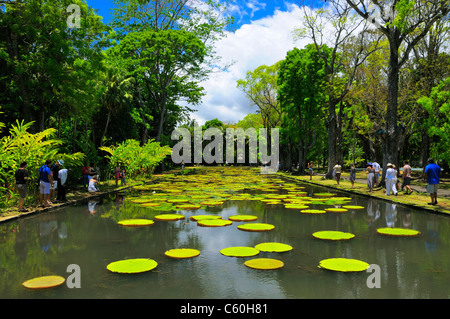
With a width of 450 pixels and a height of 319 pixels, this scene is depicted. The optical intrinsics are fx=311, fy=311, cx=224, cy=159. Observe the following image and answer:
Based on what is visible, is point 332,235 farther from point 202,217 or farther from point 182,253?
point 202,217

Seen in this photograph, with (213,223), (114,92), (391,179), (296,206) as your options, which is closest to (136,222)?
(213,223)

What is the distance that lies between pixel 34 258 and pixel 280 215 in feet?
23.0

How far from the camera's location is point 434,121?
61.2 feet

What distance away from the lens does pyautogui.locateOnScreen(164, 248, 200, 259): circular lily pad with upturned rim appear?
5.71 m

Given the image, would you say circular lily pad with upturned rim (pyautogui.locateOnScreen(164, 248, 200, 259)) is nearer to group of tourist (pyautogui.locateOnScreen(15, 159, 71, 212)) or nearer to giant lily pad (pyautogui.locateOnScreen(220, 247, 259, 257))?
giant lily pad (pyautogui.locateOnScreen(220, 247, 259, 257))

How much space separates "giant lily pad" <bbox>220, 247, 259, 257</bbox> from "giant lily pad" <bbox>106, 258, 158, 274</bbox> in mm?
1390

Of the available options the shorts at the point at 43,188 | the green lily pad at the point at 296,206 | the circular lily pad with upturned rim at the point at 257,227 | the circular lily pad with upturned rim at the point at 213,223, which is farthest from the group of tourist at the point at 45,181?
the green lily pad at the point at 296,206

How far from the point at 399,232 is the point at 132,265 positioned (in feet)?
20.7

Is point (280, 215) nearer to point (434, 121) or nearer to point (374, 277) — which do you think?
point (374, 277)

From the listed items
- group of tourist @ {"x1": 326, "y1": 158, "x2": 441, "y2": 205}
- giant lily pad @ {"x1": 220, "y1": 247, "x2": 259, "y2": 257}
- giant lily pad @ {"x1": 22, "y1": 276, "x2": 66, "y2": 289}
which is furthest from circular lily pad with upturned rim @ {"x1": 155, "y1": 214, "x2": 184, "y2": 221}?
group of tourist @ {"x1": 326, "y1": 158, "x2": 441, "y2": 205}

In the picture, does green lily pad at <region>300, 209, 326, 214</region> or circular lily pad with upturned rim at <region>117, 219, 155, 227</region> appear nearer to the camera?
circular lily pad with upturned rim at <region>117, 219, 155, 227</region>

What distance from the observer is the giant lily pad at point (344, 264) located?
4.98 m

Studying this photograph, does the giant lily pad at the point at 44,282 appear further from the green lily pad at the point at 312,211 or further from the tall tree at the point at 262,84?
the tall tree at the point at 262,84

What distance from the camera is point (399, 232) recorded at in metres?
7.60
